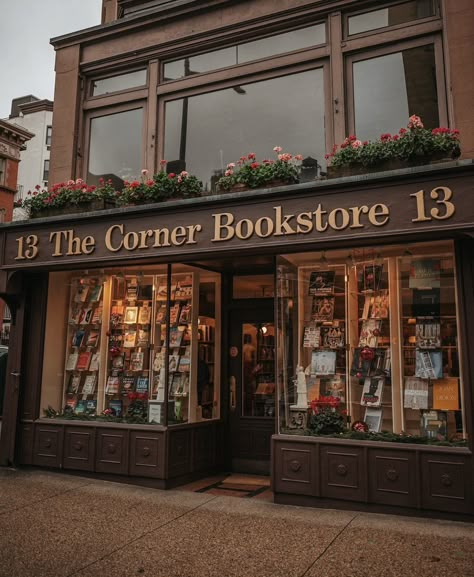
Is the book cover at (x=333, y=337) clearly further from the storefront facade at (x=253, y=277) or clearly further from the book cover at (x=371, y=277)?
the book cover at (x=371, y=277)

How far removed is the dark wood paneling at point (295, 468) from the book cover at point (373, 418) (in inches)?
33.6

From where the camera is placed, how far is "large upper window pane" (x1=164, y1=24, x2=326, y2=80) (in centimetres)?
883

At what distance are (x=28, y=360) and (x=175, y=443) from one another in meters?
3.06

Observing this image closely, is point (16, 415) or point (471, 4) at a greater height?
point (471, 4)

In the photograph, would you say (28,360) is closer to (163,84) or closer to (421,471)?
(163,84)

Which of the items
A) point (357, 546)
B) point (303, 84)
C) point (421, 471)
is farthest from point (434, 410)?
point (303, 84)

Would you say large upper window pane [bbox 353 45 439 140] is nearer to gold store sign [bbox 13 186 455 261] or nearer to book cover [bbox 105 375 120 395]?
gold store sign [bbox 13 186 455 261]

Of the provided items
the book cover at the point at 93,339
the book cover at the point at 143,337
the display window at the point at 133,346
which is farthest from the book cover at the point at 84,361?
the book cover at the point at 143,337

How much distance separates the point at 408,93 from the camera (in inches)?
315

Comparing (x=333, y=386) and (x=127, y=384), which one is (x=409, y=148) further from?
(x=127, y=384)

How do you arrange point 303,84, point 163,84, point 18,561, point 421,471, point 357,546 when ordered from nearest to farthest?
point 18,561, point 357,546, point 421,471, point 303,84, point 163,84

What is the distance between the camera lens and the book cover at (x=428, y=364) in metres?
6.88

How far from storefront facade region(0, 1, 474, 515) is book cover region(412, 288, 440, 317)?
0.03m

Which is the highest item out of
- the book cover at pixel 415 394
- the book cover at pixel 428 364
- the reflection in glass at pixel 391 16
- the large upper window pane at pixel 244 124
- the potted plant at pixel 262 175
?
the reflection in glass at pixel 391 16
